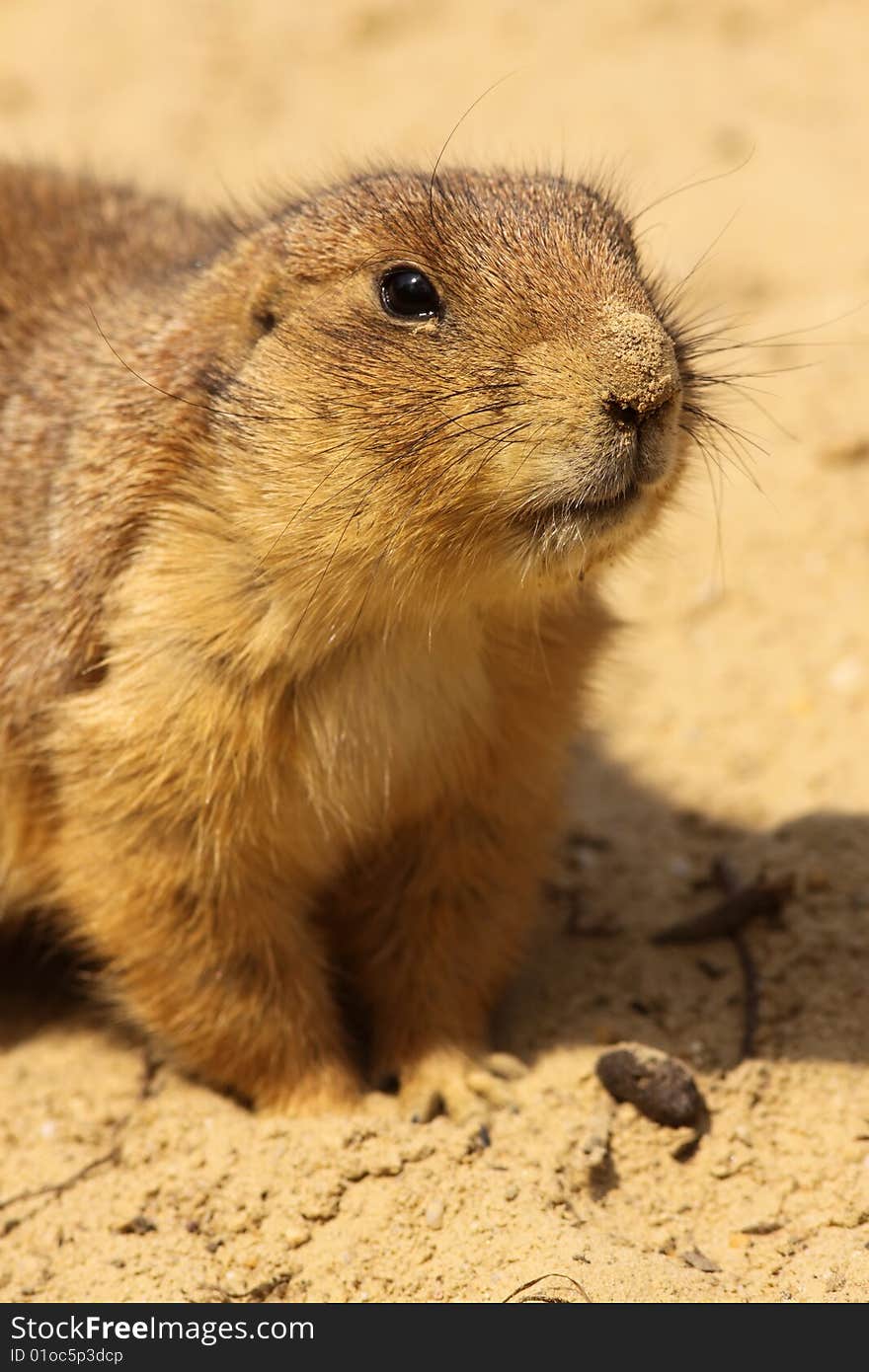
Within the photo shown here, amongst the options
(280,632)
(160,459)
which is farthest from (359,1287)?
(160,459)

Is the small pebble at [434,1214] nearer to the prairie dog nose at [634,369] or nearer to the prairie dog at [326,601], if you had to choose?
the prairie dog at [326,601]

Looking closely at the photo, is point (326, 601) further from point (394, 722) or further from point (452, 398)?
point (452, 398)

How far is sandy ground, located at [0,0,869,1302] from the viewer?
13.1 ft

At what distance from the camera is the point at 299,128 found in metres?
10.1

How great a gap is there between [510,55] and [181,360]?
7.19 meters

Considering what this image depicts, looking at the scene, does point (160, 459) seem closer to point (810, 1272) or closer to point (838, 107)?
point (810, 1272)

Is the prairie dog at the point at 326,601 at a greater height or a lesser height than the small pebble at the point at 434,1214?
greater

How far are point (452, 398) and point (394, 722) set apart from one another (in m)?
0.98

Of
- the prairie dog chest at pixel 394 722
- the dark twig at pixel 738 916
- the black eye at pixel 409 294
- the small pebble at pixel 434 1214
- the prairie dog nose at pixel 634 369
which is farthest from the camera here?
the dark twig at pixel 738 916

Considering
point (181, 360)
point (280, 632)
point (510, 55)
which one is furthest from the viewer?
point (510, 55)

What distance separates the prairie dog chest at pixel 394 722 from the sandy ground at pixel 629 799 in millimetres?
690

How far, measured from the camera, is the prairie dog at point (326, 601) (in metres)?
3.65

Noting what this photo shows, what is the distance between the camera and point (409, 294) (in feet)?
12.5

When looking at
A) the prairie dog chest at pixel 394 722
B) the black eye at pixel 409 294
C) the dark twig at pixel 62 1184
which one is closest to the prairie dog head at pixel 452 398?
the black eye at pixel 409 294
